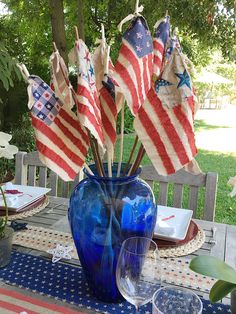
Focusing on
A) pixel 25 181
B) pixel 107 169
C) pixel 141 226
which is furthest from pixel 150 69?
pixel 25 181

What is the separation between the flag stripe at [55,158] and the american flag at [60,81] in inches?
4.6

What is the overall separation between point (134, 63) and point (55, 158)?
290 mm

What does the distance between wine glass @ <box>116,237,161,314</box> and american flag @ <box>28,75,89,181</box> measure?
0.23m

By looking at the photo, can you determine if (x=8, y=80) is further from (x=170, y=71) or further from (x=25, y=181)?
(x=170, y=71)

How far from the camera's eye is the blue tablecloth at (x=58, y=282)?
2.72ft

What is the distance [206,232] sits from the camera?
4.18 feet

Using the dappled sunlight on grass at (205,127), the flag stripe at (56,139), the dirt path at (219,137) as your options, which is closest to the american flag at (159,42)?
the flag stripe at (56,139)

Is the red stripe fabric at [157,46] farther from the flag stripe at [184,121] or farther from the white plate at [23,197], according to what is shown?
the white plate at [23,197]

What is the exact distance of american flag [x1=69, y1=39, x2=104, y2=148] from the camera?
→ 743 millimetres

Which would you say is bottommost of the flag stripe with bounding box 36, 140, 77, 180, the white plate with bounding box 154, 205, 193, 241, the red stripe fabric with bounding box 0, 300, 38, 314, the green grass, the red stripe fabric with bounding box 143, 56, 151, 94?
the green grass

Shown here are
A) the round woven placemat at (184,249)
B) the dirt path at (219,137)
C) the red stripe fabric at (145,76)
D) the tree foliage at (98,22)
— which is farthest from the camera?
the dirt path at (219,137)

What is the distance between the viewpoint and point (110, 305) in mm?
841

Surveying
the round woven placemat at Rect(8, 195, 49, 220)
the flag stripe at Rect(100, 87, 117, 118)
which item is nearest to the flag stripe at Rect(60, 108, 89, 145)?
the flag stripe at Rect(100, 87, 117, 118)

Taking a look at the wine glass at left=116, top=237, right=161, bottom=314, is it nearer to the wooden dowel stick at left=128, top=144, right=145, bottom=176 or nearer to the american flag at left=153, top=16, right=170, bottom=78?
the wooden dowel stick at left=128, top=144, right=145, bottom=176
